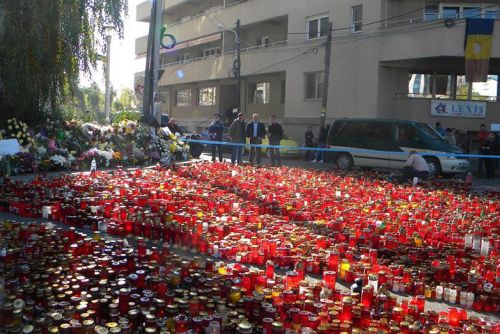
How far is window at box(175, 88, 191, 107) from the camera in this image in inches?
1921

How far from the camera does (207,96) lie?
45688 millimetres

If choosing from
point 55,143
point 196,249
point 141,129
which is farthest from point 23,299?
point 141,129

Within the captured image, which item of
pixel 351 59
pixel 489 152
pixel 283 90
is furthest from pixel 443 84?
pixel 283 90

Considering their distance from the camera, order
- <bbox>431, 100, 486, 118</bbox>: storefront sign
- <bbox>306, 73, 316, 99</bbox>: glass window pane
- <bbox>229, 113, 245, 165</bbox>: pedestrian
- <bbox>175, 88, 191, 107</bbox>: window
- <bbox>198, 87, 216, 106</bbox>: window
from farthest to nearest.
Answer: <bbox>175, 88, 191, 107</bbox>: window, <bbox>198, 87, 216, 106</bbox>: window, <bbox>306, 73, 316, 99</bbox>: glass window pane, <bbox>431, 100, 486, 118</bbox>: storefront sign, <bbox>229, 113, 245, 165</bbox>: pedestrian

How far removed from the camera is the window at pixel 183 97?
160 feet

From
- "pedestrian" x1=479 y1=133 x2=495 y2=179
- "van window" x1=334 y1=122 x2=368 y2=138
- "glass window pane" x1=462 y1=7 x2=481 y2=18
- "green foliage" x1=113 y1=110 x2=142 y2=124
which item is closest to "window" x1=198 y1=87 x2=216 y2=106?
"green foliage" x1=113 y1=110 x2=142 y2=124

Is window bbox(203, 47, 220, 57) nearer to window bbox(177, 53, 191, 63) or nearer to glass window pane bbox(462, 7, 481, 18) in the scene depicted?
window bbox(177, 53, 191, 63)

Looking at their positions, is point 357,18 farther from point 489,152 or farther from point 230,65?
point 230,65

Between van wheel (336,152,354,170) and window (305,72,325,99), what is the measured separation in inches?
380

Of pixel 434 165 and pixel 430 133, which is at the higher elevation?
pixel 430 133

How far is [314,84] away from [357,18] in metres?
4.56

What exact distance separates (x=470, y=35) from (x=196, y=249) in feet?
66.7

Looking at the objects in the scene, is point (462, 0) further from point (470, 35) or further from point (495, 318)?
point (495, 318)

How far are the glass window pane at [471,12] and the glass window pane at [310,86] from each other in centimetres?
877
